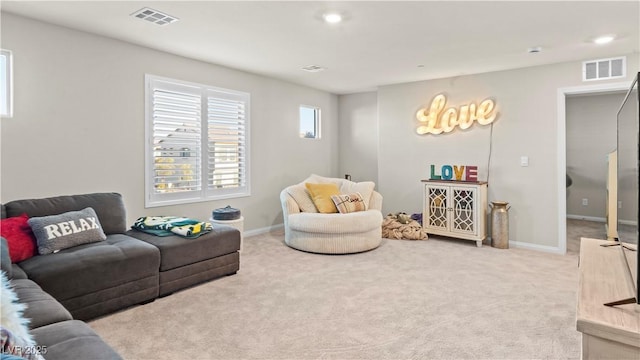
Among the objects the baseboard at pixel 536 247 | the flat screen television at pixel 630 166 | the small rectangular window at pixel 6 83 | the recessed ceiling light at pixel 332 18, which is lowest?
the baseboard at pixel 536 247

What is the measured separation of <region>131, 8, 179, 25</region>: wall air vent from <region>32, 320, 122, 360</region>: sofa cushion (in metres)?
2.43

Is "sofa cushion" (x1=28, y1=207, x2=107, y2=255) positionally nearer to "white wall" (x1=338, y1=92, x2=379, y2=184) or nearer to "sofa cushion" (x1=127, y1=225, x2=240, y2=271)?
"sofa cushion" (x1=127, y1=225, x2=240, y2=271)

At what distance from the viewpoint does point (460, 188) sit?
4.82m

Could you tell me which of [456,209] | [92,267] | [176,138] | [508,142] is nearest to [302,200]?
[176,138]

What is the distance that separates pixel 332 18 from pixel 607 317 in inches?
107

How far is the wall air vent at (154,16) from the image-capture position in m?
2.94

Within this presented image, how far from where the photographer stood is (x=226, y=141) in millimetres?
4930

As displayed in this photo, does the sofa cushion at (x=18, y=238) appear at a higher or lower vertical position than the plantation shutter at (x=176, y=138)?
lower

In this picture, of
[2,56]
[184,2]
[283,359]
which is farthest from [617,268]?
[2,56]

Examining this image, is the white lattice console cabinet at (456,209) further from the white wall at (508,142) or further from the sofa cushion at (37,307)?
the sofa cushion at (37,307)

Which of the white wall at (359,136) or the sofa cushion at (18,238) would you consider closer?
the sofa cushion at (18,238)

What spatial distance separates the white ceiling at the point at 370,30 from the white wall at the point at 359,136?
77.2 inches

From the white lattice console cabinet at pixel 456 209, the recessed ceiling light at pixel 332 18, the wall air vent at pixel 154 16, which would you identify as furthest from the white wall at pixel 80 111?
the white lattice console cabinet at pixel 456 209

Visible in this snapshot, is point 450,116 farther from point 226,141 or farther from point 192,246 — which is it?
point 192,246
